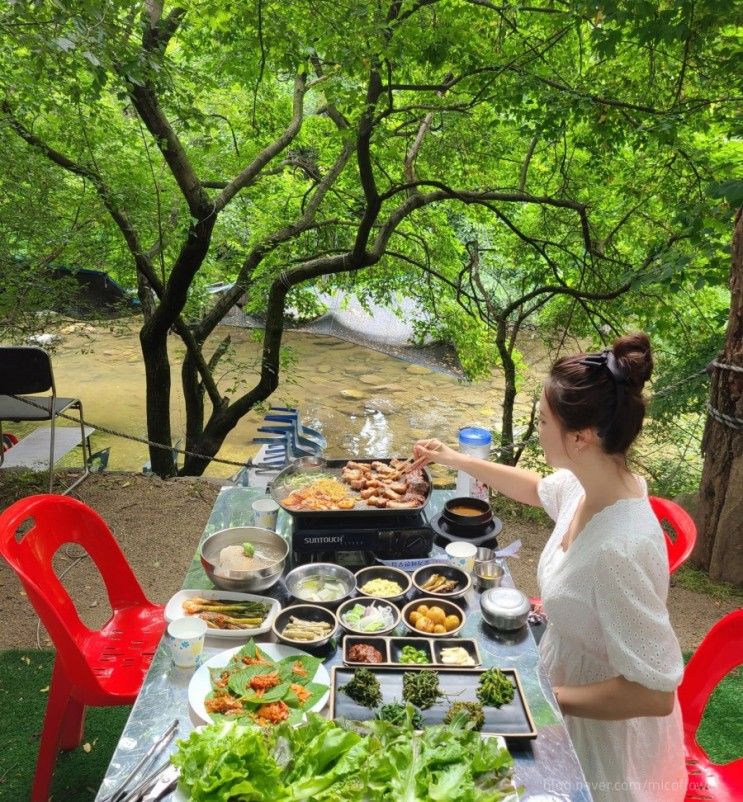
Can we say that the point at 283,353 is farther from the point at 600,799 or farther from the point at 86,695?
the point at 600,799

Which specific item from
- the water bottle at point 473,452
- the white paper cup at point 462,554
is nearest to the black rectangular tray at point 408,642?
the white paper cup at point 462,554

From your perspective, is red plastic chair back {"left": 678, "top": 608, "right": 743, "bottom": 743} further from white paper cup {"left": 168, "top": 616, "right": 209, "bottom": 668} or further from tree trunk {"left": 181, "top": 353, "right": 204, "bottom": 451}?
tree trunk {"left": 181, "top": 353, "right": 204, "bottom": 451}

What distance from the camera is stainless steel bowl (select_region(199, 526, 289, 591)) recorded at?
2523 mm

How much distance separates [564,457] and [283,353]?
6519 millimetres

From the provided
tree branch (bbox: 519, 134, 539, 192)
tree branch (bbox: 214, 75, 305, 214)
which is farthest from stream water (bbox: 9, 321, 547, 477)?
tree branch (bbox: 519, 134, 539, 192)

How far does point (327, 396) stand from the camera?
45.8 feet

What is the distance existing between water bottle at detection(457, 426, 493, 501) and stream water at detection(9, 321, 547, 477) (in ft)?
21.1

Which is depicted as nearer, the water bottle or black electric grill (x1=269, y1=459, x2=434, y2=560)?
black electric grill (x1=269, y1=459, x2=434, y2=560)

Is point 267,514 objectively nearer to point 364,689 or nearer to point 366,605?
point 366,605

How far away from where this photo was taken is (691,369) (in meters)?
5.35

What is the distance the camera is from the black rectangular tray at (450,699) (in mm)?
1871

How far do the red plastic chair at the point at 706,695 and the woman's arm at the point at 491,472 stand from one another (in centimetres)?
82

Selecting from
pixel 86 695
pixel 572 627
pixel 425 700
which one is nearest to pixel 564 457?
pixel 572 627

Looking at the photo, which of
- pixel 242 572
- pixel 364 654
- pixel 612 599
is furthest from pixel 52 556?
pixel 612 599
